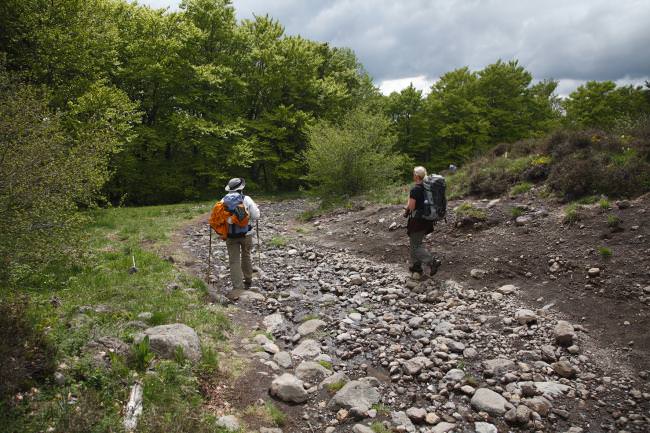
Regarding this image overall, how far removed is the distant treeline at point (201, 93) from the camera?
18859 millimetres

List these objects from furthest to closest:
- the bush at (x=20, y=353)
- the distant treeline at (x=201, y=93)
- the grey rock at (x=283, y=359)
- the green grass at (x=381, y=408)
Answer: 1. the distant treeline at (x=201, y=93)
2. the grey rock at (x=283, y=359)
3. the green grass at (x=381, y=408)
4. the bush at (x=20, y=353)

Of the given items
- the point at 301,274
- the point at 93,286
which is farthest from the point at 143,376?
the point at 301,274

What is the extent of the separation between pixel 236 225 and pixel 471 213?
302 inches

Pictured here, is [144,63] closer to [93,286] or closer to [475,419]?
[93,286]

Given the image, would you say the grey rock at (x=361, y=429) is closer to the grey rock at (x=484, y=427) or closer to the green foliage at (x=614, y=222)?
the grey rock at (x=484, y=427)

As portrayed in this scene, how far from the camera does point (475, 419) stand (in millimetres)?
5312

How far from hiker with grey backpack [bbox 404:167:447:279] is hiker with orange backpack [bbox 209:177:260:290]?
13.6 feet

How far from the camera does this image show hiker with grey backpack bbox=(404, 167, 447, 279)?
1019 cm

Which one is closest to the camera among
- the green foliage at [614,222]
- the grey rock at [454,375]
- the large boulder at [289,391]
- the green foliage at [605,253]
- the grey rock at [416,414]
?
the grey rock at [416,414]

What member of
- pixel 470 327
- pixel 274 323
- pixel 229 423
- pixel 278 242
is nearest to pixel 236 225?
pixel 274 323

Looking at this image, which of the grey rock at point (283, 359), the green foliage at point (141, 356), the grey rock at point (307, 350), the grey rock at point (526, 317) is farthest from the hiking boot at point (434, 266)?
the green foliage at point (141, 356)

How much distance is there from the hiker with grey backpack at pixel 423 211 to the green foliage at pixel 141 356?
6908mm

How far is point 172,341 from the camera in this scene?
19.6 feet

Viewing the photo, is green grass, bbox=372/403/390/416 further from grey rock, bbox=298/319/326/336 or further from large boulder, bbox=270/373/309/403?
grey rock, bbox=298/319/326/336
